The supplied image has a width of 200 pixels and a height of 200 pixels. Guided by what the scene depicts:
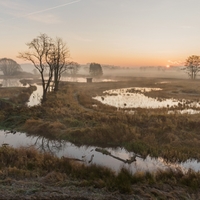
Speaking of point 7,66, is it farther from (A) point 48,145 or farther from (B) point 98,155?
(B) point 98,155

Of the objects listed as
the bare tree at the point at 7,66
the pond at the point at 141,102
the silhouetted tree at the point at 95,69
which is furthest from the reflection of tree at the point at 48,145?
the bare tree at the point at 7,66

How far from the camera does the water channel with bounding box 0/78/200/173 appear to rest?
1282 centimetres

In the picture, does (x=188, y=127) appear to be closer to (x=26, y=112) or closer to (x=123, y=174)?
(x=123, y=174)

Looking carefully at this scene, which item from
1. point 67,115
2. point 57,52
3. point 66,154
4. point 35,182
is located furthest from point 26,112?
point 57,52

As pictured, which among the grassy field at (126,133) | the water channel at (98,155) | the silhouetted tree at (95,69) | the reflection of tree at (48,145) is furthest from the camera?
the silhouetted tree at (95,69)

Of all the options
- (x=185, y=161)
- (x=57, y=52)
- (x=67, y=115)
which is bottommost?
(x=185, y=161)

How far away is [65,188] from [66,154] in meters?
5.66

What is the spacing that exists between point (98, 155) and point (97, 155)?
0.08 metres

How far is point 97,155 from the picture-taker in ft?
48.5

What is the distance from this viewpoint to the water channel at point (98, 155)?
42.0 ft

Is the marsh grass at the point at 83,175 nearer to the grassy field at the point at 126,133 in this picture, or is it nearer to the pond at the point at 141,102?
the grassy field at the point at 126,133

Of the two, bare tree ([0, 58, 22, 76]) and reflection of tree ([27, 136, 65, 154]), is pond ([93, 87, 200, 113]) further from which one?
bare tree ([0, 58, 22, 76])

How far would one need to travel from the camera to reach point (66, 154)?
48.9 feet

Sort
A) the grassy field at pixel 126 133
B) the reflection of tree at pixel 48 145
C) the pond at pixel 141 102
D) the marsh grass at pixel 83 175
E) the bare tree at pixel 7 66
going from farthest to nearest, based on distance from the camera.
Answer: the bare tree at pixel 7 66
the pond at pixel 141 102
the reflection of tree at pixel 48 145
the grassy field at pixel 126 133
the marsh grass at pixel 83 175
